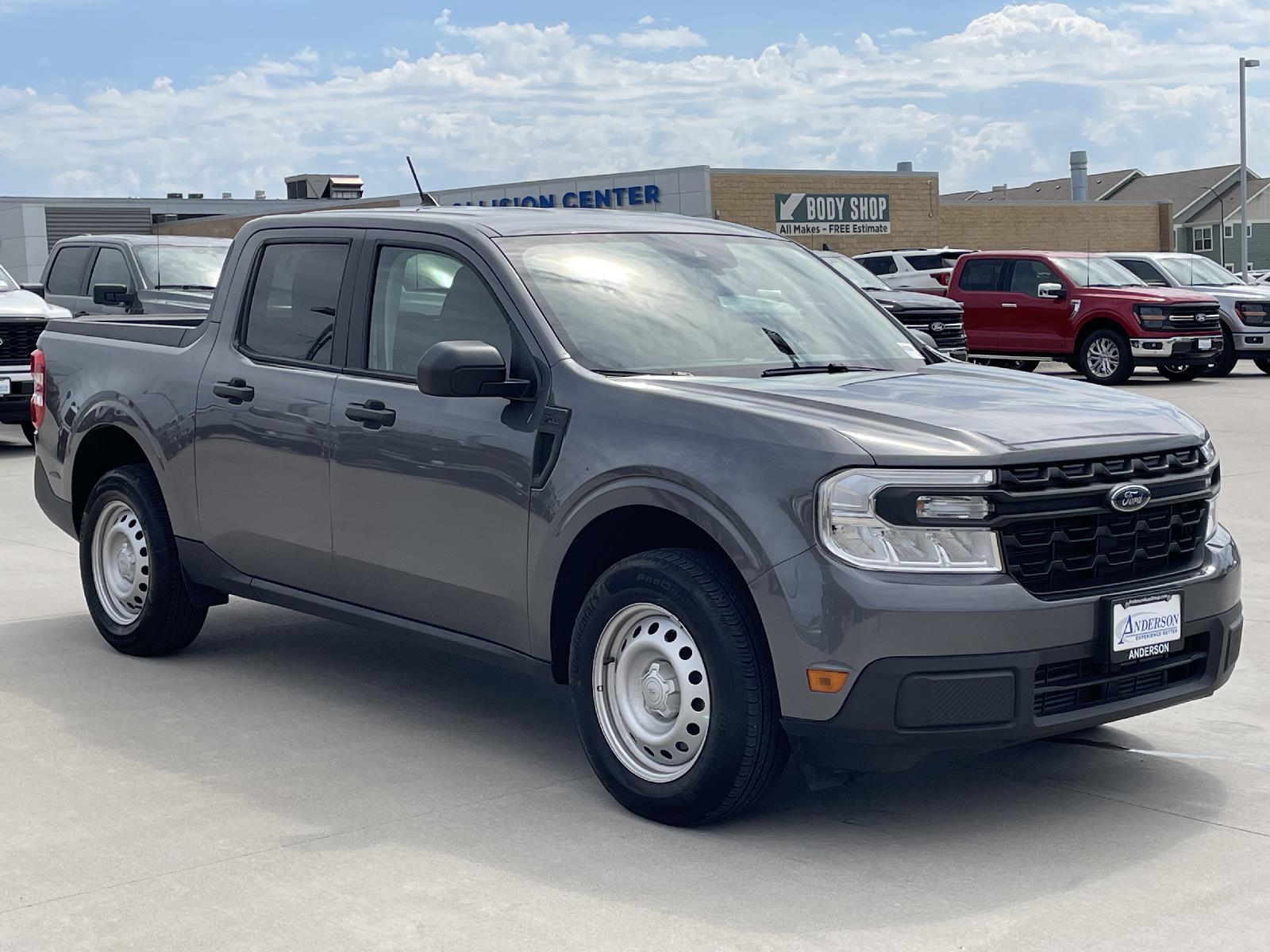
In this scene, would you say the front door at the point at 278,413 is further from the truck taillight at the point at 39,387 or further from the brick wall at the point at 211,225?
the brick wall at the point at 211,225

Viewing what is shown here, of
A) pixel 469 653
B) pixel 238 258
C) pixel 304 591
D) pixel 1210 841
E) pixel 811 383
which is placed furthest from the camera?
pixel 238 258

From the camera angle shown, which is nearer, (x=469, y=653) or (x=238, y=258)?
(x=469, y=653)

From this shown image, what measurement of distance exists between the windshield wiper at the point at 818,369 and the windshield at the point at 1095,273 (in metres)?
18.9

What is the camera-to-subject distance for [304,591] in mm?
6289

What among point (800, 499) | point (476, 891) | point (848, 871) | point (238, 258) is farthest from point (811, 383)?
point (238, 258)

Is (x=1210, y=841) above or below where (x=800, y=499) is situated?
below

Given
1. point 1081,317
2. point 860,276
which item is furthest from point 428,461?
point 1081,317

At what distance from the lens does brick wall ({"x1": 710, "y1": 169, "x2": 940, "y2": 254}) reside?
4050cm

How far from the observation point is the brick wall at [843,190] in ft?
133

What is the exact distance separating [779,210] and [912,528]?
37.8 meters

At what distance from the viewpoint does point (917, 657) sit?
4.41 meters

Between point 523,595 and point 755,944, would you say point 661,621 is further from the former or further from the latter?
point 755,944

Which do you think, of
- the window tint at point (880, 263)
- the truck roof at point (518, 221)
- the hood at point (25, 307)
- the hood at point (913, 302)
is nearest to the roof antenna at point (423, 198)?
the truck roof at point (518, 221)

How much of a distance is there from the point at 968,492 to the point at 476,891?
1607mm
